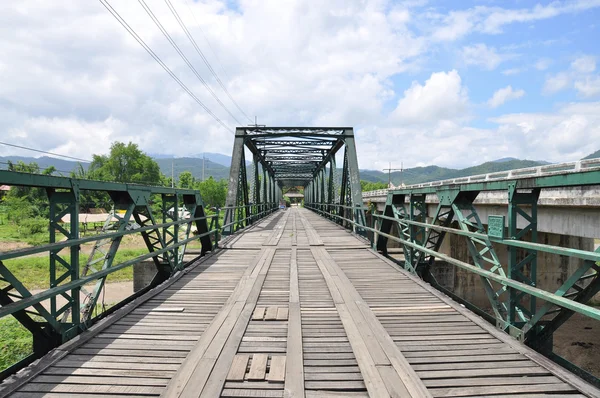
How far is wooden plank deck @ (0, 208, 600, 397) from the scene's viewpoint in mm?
2736

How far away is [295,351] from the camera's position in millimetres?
3326

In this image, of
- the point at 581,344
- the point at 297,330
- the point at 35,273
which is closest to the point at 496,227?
the point at 297,330

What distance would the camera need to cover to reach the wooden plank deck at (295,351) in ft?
8.98

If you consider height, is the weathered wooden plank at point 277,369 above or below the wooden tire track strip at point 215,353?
below

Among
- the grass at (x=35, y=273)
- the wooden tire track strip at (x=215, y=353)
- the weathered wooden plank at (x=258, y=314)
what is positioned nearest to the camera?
the wooden tire track strip at (x=215, y=353)

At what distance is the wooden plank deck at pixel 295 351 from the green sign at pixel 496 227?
3.22 feet

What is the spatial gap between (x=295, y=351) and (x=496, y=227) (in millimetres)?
2511

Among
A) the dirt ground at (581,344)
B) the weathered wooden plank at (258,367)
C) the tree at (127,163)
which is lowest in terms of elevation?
the dirt ground at (581,344)

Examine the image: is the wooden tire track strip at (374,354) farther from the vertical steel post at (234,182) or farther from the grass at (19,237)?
the grass at (19,237)

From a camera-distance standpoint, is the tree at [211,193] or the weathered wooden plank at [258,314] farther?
the tree at [211,193]

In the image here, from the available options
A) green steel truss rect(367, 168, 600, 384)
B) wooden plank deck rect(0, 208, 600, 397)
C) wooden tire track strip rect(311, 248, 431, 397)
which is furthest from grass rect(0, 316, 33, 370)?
green steel truss rect(367, 168, 600, 384)

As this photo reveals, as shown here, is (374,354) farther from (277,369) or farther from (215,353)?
(215,353)

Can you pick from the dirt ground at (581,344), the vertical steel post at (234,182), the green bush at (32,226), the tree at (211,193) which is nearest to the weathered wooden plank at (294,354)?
the vertical steel post at (234,182)

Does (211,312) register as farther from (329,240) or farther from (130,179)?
(130,179)
